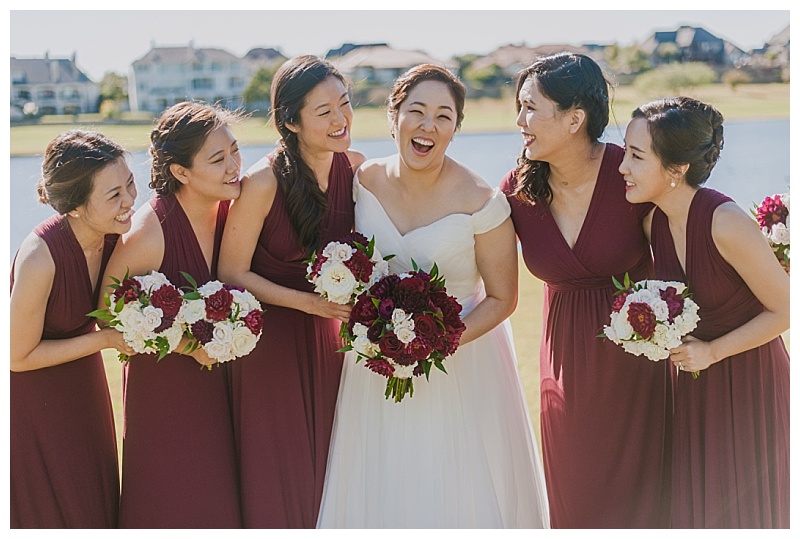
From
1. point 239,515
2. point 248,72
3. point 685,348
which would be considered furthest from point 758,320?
point 248,72

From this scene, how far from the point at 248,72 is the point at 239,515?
91.6 feet

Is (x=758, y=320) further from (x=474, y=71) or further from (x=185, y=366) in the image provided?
(x=474, y=71)

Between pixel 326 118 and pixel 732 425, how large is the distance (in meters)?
2.74

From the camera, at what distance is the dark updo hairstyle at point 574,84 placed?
4336mm

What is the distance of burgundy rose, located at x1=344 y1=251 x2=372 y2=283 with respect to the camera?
414 centimetres

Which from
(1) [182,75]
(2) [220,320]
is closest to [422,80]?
(2) [220,320]

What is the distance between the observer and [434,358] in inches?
A: 162

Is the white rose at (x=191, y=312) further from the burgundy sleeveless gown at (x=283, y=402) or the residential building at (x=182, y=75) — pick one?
the residential building at (x=182, y=75)

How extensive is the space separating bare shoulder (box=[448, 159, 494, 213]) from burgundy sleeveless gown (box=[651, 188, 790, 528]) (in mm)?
942

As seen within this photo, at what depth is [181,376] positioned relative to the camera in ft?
14.4

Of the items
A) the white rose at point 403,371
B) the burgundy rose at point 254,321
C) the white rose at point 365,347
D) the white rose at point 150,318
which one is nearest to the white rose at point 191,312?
the white rose at point 150,318

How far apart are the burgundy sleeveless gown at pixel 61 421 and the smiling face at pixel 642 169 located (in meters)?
2.80

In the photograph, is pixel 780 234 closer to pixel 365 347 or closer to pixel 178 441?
pixel 365 347

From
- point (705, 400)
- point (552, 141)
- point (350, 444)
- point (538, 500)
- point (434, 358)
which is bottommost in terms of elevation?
point (538, 500)
